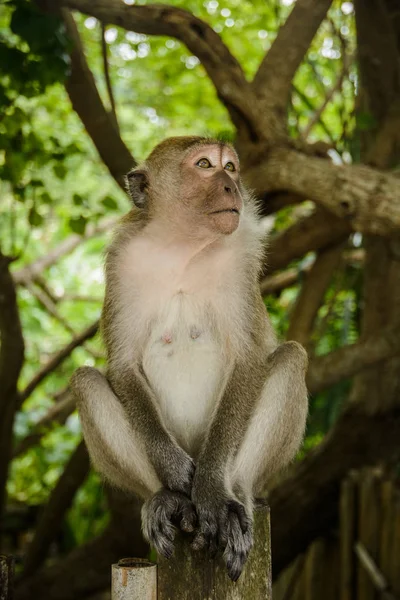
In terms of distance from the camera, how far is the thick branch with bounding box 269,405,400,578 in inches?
259

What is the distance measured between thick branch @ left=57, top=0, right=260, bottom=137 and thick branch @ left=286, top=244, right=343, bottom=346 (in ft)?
5.63

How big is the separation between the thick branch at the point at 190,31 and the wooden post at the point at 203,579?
3092 millimetres

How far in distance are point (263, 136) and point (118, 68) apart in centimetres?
445

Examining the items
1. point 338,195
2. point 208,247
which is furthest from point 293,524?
point 208,247

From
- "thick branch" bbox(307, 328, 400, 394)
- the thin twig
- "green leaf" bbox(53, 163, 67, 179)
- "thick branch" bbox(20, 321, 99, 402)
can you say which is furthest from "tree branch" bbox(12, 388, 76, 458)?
the thin twig

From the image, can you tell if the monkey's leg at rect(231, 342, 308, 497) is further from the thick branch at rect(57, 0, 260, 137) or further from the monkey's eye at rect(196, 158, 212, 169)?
the thick branch at rect(57, 0, 260, 137)

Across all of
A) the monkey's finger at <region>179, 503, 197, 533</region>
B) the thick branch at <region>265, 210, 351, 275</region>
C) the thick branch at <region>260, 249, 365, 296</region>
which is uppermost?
the thick branch at <region>265, 210, 351, 275</region>

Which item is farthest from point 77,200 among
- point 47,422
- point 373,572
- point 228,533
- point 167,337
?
point 373,572

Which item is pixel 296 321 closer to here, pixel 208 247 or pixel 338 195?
pixel 338 195

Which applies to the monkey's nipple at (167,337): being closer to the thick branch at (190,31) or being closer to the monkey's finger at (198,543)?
the monkey's finger at (198,543)

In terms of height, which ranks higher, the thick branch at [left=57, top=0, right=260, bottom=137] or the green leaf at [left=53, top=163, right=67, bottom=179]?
the thick branch at [left=57, top=0, right=260, bottom=137]

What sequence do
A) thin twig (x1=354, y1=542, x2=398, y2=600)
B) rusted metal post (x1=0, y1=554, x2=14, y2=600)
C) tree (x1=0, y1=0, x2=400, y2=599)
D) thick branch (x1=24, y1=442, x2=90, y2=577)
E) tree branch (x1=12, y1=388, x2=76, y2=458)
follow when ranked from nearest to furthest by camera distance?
rusted metal post (x1=0, y1=554, x2=14, y2=600), tree (x1=0, y1=0, x2=400, y2=599), thin twig (x1=354, y1=542, x2=398, y2=600), thick branch (x1=24, y1=442, x2=90, y2=577), tree branch (x1=12, y1=388, x2=76, y2=458)

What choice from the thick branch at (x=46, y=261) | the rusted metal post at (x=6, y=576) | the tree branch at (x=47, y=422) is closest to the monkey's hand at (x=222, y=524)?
the rusted metal post at (x=6, y=576)

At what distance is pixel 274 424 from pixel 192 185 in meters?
1.19
